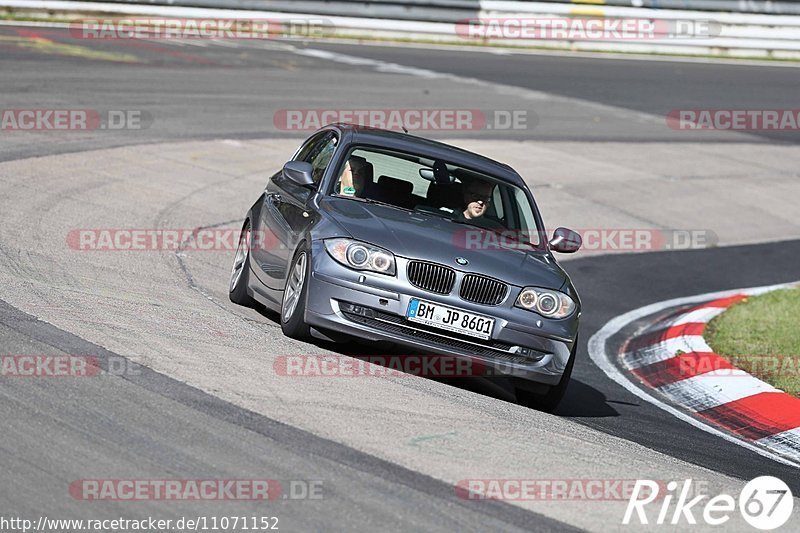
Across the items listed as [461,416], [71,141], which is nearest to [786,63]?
[71,141]

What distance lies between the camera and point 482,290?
791 cm

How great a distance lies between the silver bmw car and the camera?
7.81 meters

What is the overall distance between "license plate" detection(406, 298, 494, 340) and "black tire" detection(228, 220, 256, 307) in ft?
7.64

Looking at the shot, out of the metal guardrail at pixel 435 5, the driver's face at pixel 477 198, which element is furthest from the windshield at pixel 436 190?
the metal guardrail at pixel 435 5

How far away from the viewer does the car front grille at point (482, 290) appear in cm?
788

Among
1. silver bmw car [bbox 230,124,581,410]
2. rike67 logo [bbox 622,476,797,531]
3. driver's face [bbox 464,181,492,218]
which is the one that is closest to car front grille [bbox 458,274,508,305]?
silver bmw car [bbox 230,124,581,410]

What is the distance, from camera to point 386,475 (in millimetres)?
5594

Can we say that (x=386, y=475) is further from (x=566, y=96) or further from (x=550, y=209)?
(x=566, y=96)

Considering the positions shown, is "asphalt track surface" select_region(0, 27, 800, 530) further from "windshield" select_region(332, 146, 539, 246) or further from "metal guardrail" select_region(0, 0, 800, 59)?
"metal guardrail" select_region(0, 0, 800, 59)

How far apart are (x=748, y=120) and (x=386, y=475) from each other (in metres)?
22.0

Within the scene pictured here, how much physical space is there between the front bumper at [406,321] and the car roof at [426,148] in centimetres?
157

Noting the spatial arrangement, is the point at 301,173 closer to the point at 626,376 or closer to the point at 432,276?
the point at 432,276

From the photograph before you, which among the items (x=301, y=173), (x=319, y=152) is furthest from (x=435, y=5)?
(x=301, y=173)

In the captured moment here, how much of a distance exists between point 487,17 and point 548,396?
78.4ft
